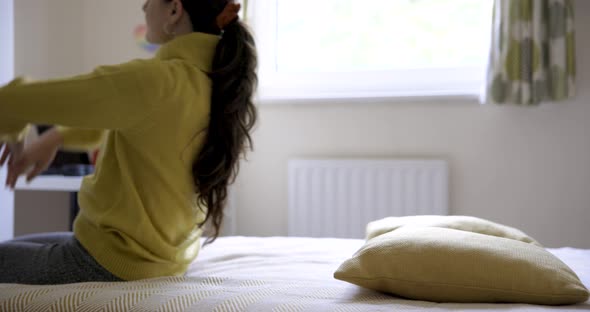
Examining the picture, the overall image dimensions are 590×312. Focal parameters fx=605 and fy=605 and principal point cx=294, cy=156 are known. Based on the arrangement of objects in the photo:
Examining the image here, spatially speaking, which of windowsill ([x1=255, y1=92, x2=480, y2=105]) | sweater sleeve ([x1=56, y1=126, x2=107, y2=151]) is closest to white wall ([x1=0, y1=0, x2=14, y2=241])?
sweater sleeve ([x1=56, y1=126, x2=107, y2=151])

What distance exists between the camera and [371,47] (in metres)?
2.71

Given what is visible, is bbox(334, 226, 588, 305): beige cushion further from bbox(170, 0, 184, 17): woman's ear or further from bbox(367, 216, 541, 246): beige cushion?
bbox(170, 0, 184, 17): woman's ear

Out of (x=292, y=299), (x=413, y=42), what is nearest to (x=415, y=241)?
(x=292, y=299)

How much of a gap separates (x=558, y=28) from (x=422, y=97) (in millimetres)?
561

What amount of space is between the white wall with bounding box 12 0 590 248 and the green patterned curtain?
11 cm

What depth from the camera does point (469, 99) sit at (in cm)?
245

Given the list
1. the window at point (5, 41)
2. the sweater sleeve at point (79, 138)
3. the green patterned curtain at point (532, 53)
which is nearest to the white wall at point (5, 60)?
the window at point (5, 41)

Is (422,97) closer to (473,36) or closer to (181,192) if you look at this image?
(473,36)

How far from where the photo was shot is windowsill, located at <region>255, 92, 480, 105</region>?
2443mm

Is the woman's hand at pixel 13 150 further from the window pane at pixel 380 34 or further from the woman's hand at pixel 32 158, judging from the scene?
the window pane at pixel 380 34

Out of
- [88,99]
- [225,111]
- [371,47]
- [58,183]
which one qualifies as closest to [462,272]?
[225,111]

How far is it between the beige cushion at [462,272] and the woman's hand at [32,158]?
59cm

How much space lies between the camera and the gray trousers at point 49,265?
117cm

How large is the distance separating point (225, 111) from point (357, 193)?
1365 millimetres
